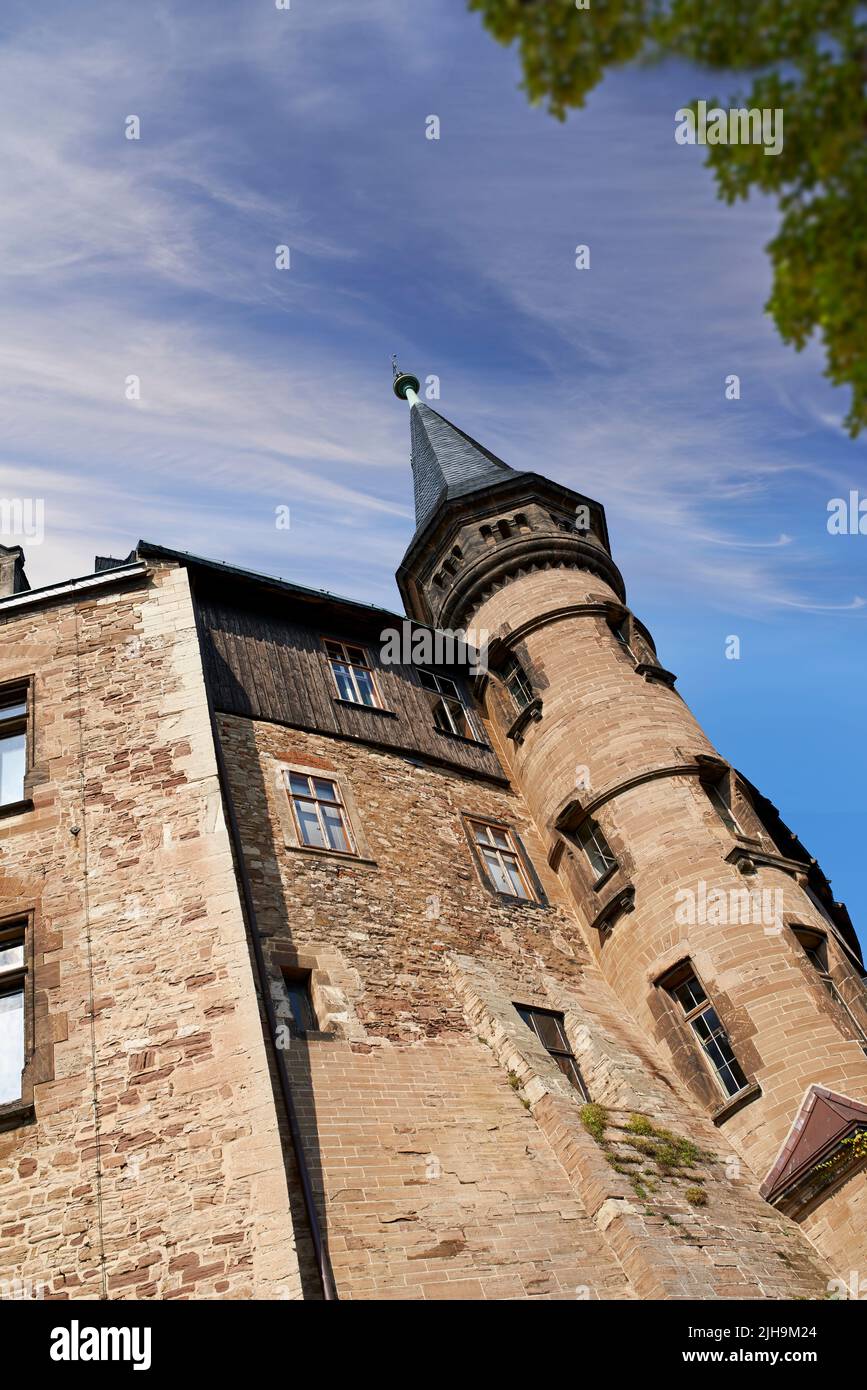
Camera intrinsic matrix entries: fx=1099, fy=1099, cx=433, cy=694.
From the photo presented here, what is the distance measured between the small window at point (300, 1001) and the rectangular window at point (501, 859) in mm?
4690

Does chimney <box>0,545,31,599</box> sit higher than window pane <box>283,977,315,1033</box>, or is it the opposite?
chimney <box>0,545,31,599</box>

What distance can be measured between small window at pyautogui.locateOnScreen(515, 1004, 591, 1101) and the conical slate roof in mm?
12343

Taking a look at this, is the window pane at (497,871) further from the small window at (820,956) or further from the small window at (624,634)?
the small window at (624,634)

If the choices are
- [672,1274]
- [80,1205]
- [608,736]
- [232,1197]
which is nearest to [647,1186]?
[672,1274]

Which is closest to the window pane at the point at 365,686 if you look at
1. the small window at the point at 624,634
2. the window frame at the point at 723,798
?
the small window at the point at 624,634

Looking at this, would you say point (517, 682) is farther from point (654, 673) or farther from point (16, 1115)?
point (16, 1115)

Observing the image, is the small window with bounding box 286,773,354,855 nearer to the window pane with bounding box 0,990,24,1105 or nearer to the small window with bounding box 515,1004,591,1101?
the small window with bounding box 515,1004,591,1101

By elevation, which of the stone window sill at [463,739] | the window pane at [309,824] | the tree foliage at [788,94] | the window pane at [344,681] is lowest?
the tree foliage at [788,94]

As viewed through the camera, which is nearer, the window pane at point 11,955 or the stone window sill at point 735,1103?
the window pane at point 11,955

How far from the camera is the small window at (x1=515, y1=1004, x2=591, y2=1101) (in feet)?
46.9

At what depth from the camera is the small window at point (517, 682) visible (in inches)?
811

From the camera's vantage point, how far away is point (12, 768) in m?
13.6

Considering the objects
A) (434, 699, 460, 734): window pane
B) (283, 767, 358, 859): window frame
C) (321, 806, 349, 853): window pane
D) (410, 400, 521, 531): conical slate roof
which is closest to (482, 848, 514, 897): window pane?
(283, 767, 358, 859): window frame
